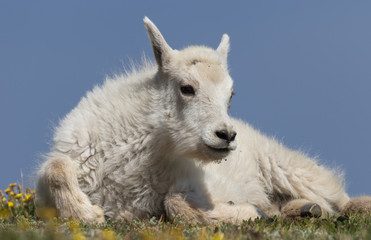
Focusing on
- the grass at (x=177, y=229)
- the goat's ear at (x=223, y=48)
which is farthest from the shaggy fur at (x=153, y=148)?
the goat's ear at (x=223, y=48)

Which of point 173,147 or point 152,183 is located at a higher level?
point 173,147

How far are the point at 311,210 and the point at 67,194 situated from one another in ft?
10.8

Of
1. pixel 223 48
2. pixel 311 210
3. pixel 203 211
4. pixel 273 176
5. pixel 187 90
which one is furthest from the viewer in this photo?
pixel 273 176

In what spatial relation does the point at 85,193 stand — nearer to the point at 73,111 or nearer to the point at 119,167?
the point at 119,167

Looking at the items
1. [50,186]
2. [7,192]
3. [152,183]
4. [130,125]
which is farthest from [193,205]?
[7,192]

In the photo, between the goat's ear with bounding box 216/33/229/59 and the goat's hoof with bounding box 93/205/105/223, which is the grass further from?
the goat's ear with bounding box 216/33/229/59

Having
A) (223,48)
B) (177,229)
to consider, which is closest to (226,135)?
(177,229)

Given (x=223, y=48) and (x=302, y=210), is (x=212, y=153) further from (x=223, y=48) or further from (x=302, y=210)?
(x=223, y=48)

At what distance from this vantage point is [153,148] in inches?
295

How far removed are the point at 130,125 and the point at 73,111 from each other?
3.49ft

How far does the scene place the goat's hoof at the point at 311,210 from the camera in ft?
25.1

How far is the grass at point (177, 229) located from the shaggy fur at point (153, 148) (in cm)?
39

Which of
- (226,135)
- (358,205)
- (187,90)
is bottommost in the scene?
(226,135)

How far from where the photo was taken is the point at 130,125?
755 cm
